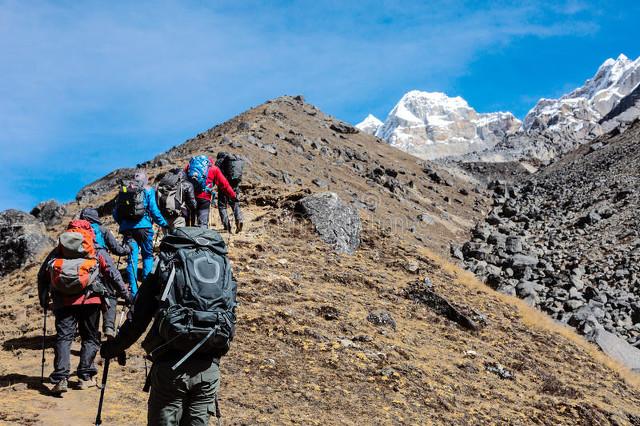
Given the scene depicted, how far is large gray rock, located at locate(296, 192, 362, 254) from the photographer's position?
15.9 meters

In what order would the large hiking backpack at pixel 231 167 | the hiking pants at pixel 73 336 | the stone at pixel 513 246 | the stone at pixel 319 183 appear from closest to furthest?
1. the hiking pants at pixel 73 336
2. the large hiking backpack at pixel 231 167
3. the stone at pixel 513 246
4. the stone at pixel 319 183

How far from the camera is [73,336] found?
7.38 metres

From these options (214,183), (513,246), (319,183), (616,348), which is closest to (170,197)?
(214,183)

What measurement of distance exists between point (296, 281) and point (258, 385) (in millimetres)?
4695

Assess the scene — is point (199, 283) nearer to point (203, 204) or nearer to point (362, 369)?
point (362, 369)

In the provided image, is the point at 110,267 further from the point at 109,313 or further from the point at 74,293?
the point at 109,313

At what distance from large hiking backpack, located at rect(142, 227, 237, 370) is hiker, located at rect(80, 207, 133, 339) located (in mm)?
3125

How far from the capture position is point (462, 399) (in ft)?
31.0

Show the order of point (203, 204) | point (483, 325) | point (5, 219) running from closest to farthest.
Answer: point (203, 204), point (483, 325), point (5, 219)

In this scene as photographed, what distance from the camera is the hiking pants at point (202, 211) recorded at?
1221 centimetres

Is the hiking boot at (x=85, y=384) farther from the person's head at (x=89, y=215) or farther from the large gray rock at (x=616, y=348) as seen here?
the large gray rock at (x=616, y=348)

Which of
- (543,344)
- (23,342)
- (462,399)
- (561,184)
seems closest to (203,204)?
(23,342)

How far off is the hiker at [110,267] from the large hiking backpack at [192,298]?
3.12 meters

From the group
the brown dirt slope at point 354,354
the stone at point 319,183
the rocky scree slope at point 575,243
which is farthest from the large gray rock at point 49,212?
the rocky scree slope at point 575,243
